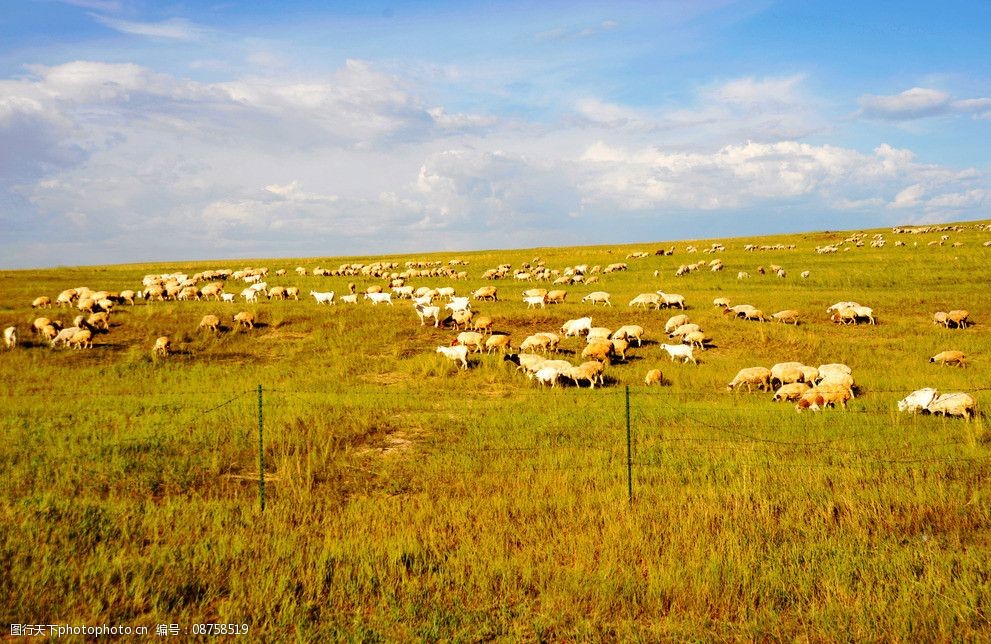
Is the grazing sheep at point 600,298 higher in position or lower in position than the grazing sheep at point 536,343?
higher

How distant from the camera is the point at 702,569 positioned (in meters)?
6.63

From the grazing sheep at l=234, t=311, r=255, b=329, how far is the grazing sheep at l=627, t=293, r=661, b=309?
20.4 meters

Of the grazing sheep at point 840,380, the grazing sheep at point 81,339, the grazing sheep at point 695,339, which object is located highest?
the grazing sheep at point 81,339

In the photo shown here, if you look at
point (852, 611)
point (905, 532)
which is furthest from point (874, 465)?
point (852, 611)

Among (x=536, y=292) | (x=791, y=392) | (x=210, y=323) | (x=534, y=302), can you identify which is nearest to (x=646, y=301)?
(x=536, y=292)

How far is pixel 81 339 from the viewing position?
2164cm

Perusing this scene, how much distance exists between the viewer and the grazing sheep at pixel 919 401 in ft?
44.3

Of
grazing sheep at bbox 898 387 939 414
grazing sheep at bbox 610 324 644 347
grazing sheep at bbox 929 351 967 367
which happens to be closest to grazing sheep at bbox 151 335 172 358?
grazing sheep at bbox 610 324 644 347

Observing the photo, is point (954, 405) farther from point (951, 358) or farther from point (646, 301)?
point (646, 301)

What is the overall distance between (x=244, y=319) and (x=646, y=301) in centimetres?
2167

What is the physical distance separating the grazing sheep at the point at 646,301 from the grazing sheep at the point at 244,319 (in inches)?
802

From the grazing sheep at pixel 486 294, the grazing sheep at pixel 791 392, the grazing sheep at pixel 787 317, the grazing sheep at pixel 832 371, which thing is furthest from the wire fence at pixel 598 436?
the grazing sheep at pixel 486 294

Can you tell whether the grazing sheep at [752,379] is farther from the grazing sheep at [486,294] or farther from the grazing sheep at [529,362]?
the grazing sheep at [486,294]

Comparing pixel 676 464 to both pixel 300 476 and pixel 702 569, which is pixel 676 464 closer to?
pixel 702 569
